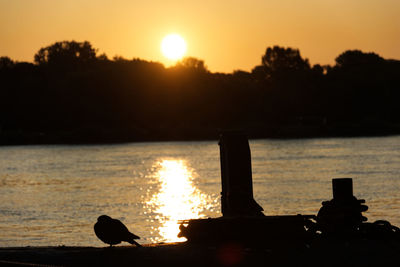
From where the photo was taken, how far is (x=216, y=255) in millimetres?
13156

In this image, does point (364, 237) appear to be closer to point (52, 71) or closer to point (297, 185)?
point (297, 185)

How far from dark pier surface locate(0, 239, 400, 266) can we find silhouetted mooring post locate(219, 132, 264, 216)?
2548 mm

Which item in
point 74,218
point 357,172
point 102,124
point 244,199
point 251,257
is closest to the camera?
point 251,257

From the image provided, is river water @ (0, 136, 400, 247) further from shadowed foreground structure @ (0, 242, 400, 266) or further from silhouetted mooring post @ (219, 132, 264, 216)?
shadowed foreground structure @ (0, 242, 400, 266)

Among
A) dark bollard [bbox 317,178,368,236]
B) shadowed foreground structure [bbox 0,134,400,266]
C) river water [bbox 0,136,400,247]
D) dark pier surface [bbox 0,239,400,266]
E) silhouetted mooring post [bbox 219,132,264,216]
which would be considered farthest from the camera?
river water [bbox 0,136,400,247]

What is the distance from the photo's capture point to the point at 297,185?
2299 inches

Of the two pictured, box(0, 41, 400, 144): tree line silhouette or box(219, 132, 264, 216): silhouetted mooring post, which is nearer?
box(219, 132, 264, 216): silhouetted mooring post

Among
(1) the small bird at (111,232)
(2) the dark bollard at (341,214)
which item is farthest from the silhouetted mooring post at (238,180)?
(1) the small bird at (111,232)

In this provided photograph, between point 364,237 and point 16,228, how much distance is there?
2331 centimetres

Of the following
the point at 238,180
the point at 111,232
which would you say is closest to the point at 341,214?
the point at 238,180

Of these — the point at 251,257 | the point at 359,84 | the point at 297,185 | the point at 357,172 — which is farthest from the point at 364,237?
the point at 359,84

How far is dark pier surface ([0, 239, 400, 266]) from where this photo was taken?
1279 cm

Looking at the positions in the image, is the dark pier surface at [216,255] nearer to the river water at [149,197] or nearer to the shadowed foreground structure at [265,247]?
the shadowed foreground structure at [265,247]

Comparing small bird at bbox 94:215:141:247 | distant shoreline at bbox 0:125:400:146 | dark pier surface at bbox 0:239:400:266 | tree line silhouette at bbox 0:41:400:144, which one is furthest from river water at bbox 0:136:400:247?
distant shoreline at bbox 0:125:400:146
